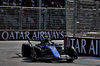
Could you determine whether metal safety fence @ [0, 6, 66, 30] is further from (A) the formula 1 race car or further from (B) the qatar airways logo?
(A) the formula 1 race car

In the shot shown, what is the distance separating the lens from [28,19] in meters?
24.2

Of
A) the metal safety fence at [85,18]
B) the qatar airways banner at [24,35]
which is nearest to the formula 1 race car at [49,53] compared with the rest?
the metal safety fence at [85,18]

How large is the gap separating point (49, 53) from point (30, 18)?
13247 millimetres

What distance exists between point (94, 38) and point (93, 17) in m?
1.73

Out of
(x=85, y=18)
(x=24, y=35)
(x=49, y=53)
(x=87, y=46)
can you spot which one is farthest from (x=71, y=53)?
(x=24, y=35)

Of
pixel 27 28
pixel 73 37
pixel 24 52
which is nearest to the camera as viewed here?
pixel 24 52

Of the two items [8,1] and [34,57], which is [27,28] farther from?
[34,57]

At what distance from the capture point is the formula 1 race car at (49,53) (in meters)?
10.5

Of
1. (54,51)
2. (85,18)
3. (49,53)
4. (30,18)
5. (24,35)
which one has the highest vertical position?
(85,18)

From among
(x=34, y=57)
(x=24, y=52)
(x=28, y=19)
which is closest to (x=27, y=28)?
(x=28, y=19)

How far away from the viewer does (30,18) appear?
2431 centimetres

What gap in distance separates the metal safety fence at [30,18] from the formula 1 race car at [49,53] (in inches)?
463

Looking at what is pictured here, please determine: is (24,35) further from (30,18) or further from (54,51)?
(54,51)

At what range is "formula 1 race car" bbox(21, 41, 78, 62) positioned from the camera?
1049 centimetres
